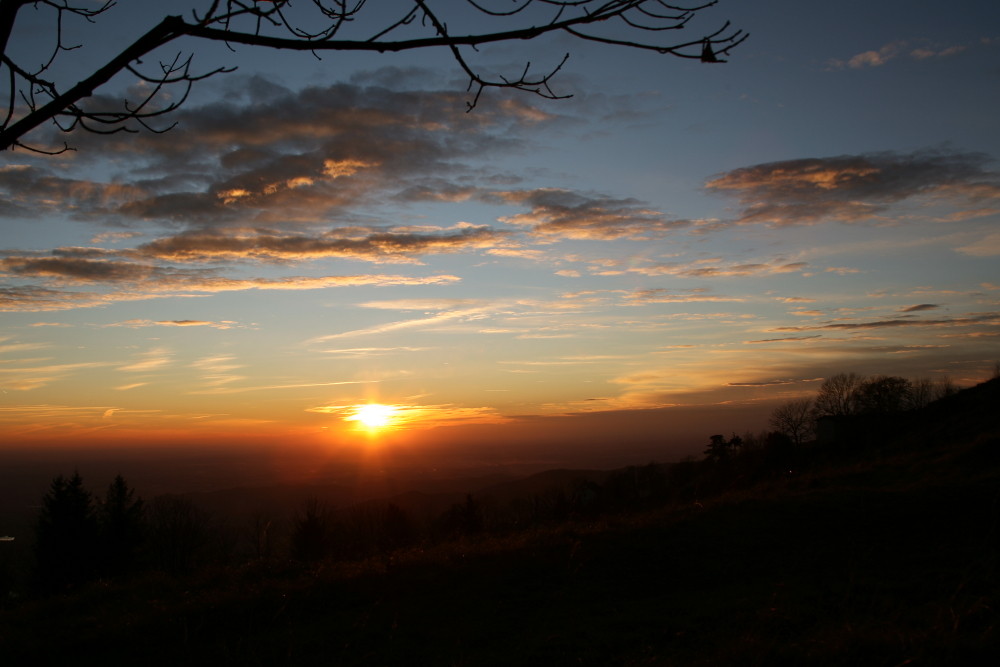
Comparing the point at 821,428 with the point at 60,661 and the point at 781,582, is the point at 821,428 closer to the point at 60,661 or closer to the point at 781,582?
the point at 781,582

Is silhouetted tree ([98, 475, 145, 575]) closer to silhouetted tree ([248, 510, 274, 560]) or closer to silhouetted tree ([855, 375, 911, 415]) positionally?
silhouetted tree ([248, 510, 274, 560])

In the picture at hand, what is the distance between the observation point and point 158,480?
15750 centimetres

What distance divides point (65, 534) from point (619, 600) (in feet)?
136

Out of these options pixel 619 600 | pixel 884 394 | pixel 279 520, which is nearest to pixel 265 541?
pixel 619 600

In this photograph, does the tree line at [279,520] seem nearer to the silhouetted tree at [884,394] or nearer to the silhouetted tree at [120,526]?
the silhouetted tree at [120,526]

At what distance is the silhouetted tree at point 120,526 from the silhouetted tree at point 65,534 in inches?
29.0

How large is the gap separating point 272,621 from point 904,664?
24.7 ft

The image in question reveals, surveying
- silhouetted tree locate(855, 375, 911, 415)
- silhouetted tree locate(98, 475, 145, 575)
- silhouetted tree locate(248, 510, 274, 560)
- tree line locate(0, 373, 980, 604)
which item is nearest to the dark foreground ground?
silhouetted tree locate(248, 510, 274, 560)

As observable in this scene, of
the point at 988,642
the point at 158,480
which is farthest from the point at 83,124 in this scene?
the point at 158,480

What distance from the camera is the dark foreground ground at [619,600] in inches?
222

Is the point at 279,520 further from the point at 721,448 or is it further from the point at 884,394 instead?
the point at 884,394

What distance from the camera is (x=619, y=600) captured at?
8250mm

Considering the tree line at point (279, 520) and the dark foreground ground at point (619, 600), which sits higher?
the dark foreground ground at point (619, 600)

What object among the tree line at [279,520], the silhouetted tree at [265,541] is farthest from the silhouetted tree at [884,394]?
the silhouetted tree at [265,541]
